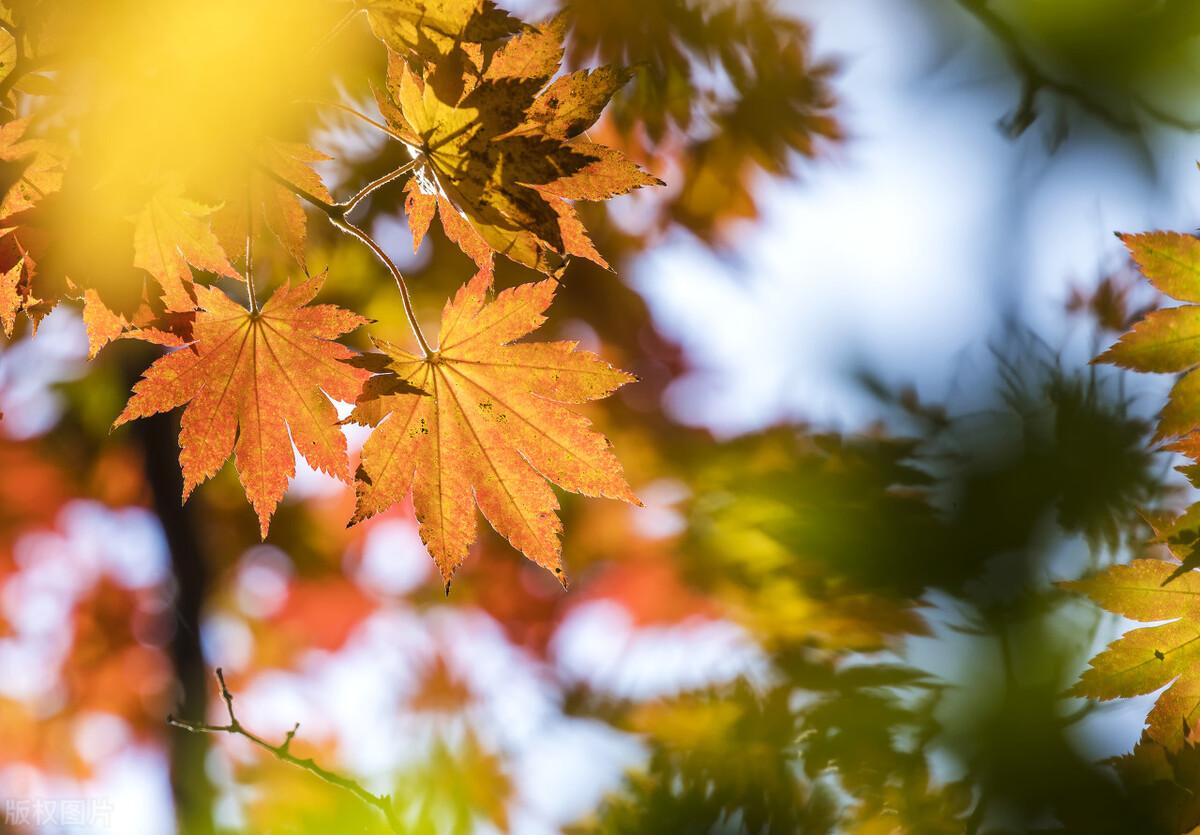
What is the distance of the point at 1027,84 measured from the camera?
93.0 inches

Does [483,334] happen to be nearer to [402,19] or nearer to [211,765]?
[402,19]

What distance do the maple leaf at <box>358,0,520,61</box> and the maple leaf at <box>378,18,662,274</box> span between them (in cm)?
3

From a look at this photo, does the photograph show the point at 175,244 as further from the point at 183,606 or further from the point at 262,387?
the point at 183,606

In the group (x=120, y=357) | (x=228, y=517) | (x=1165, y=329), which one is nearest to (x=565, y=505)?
(x=228, y=517)

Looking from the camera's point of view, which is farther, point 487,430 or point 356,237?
point 487,430

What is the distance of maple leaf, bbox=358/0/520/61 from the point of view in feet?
2.32

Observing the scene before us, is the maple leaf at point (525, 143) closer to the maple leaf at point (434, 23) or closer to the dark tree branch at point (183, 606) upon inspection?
the maple leaf at point (434, 23)

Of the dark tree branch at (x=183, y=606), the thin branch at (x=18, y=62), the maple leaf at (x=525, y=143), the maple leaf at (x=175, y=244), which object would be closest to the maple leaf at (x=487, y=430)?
the maple leaf at (x=525, y=143)

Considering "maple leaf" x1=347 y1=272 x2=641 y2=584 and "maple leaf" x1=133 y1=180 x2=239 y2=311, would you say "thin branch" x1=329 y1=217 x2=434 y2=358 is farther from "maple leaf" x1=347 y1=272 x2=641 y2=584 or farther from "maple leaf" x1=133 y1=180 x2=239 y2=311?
"maple leaf" x1=133 y1=180 x2=239 y2=311

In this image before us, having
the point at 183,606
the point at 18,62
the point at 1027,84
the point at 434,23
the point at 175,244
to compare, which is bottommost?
the point at 183,606

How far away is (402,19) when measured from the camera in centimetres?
76

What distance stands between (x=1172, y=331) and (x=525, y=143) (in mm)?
951

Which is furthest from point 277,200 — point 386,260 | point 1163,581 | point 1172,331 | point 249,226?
point 1163,581

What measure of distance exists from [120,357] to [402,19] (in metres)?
2.74
